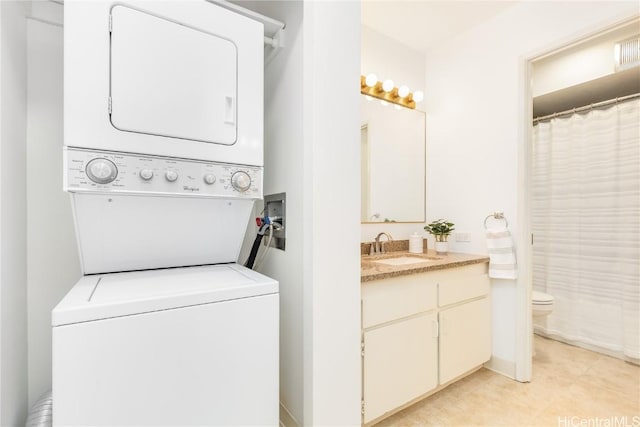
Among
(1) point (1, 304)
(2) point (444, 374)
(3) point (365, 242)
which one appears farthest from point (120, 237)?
(2) point (444, 374)

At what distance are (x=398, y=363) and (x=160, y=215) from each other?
4.54ft

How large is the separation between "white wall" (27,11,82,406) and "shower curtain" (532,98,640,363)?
12.2 ft

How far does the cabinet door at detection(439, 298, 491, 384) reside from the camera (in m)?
1.91

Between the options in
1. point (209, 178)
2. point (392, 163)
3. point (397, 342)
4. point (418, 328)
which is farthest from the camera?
point (392, 163)

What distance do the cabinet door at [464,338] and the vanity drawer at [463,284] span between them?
0.06 m

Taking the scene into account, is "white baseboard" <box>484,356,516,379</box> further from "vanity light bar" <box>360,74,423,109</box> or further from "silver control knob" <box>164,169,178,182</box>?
"silver control knob" <box>164,169,178,182</box>

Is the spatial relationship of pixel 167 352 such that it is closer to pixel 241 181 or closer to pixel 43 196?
pixel 241 181

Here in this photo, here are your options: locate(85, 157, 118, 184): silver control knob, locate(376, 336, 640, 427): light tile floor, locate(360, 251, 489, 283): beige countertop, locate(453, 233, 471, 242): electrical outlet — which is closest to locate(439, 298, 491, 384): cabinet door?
locate(376, 336, 640, 427): light tile floor

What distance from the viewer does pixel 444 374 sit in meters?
1.90

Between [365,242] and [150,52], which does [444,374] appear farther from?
[150,52]

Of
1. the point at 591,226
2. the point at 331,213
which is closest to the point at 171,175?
Result: the point at 331,213

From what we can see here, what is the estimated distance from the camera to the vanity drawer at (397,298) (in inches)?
60.6

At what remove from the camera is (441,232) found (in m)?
2.53

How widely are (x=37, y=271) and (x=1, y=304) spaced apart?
0.41m
